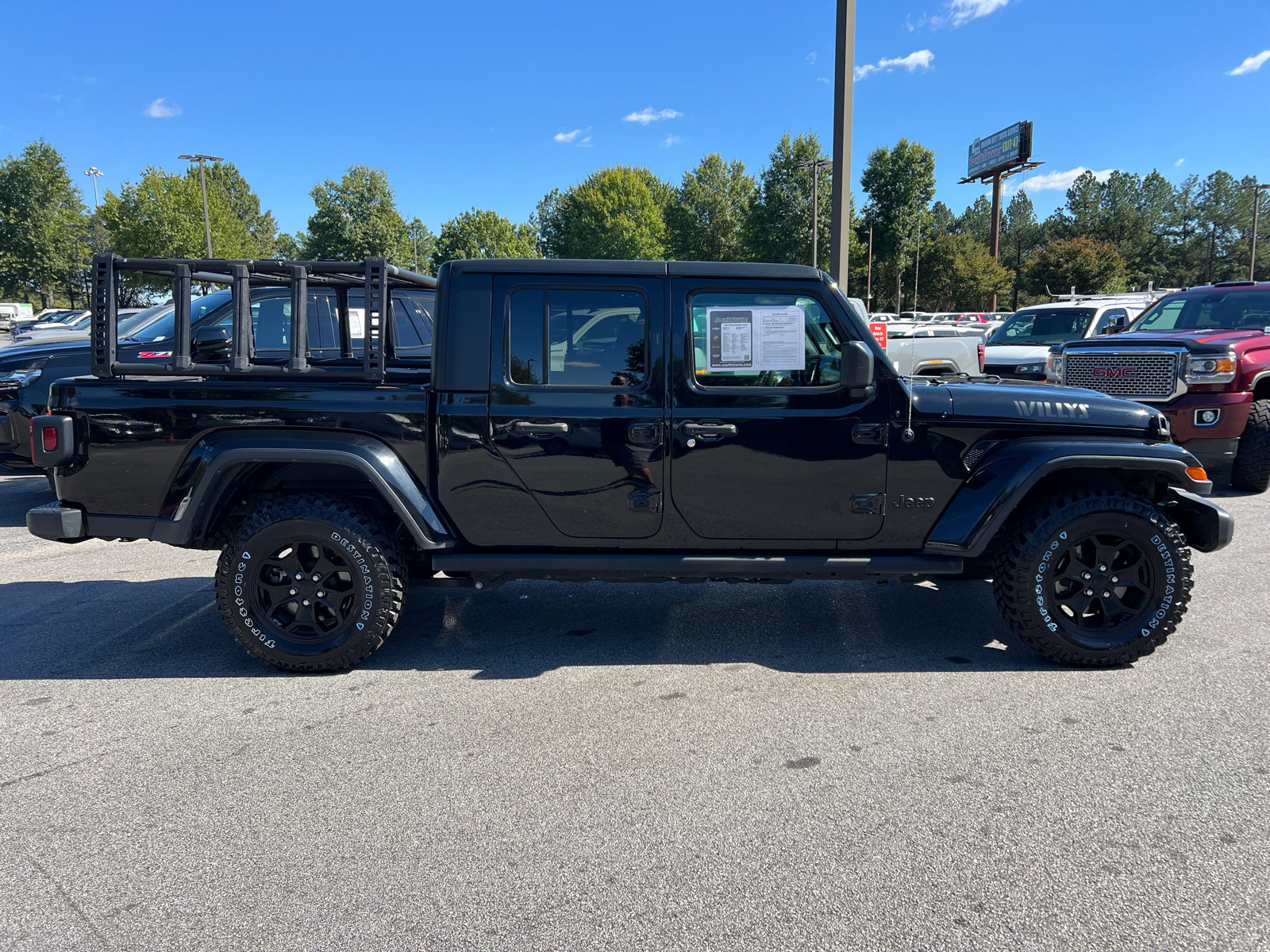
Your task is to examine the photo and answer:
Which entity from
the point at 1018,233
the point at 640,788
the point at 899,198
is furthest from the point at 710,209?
the point at 640,788

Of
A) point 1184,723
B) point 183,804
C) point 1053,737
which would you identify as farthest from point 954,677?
point 183,804

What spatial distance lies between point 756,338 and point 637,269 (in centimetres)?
65

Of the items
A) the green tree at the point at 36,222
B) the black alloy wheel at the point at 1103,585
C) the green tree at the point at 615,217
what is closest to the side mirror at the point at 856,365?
the black alloy wheel at the point at 1103,585

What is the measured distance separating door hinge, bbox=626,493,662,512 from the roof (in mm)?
1027

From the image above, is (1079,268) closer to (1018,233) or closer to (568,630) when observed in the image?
(1018,233)

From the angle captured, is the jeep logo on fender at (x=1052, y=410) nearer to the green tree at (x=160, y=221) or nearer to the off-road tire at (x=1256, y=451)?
the off-road tire at (x=1256, y=451)

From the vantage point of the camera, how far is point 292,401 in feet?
12.6

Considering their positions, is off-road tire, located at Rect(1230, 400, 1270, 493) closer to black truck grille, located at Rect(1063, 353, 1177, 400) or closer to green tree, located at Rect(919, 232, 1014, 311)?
black truck grille, located at Rect(1063, 353, 1177, 400)

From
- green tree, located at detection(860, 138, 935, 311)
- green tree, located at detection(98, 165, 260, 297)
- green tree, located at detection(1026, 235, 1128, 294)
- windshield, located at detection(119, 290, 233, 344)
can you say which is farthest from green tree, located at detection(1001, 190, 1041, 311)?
windshield, located at detection(119, 290, 233, 344)

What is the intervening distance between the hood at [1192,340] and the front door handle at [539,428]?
6.37m

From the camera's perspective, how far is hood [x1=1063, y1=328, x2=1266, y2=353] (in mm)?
7578

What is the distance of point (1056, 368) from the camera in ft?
28.5

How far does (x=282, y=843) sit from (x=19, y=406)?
678 centimetres

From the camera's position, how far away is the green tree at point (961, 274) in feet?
184
